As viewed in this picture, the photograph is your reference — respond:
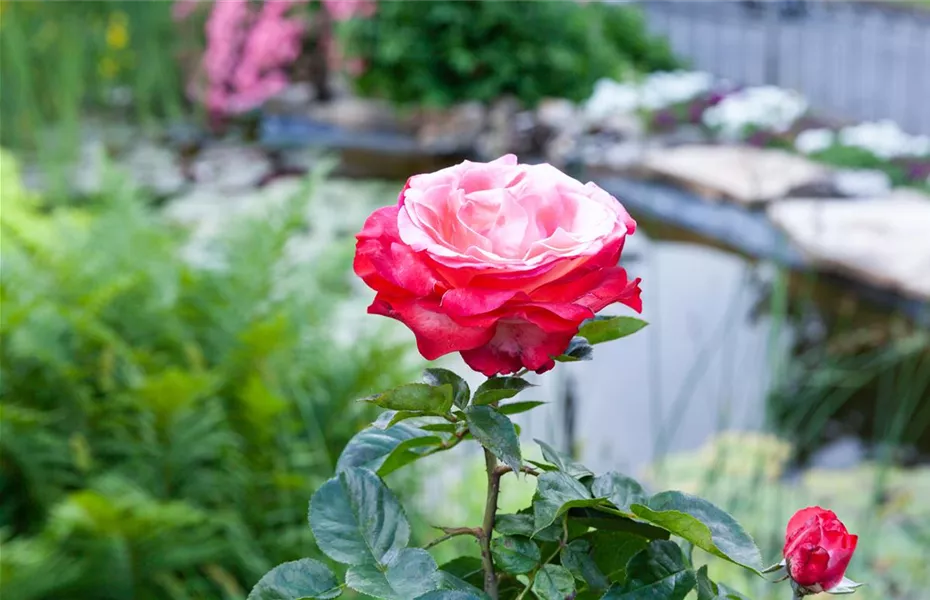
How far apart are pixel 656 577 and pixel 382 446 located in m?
0.12

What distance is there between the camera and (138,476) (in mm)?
1403

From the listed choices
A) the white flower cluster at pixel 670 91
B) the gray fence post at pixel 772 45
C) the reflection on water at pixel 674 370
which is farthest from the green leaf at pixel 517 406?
the gray fence post at pixel 772 45

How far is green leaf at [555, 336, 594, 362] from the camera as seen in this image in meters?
0.35

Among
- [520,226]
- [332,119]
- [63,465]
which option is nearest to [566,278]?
[520,226]

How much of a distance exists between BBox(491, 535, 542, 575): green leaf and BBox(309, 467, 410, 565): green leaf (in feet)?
0.13

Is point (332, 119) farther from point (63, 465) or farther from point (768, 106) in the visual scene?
point (63, 465)

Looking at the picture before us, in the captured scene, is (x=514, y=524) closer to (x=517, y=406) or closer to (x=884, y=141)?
(x=517, y=406)

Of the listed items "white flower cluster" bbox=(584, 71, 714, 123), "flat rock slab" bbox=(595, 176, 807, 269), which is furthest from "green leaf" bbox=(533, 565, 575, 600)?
"white flower cluster" bbox=(584, 71, 714, 123)

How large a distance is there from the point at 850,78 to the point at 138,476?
4.83 meters

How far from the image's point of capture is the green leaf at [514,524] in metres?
0.35

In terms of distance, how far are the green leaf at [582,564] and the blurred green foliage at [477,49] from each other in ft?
13.3

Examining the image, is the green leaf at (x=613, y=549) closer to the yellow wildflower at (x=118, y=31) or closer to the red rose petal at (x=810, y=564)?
the red rose petal at (x=810, y=564)

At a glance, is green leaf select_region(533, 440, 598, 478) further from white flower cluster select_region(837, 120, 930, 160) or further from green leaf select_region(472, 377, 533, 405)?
white flower cluster select_region(837, 120, 930, 160)

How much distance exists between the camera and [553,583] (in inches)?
13.0
